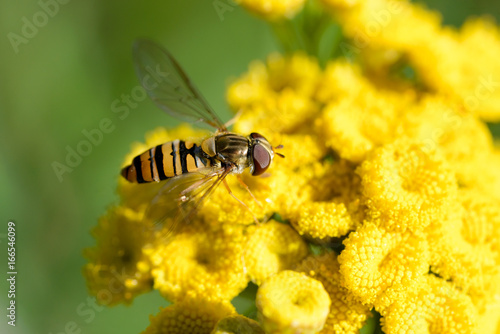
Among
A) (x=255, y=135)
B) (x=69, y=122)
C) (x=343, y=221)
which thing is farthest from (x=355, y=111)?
(x=69, y=122)

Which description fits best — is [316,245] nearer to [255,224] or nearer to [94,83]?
[255,224]

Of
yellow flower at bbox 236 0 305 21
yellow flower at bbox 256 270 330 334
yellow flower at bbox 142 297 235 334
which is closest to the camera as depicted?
yellow flower at bbox 256 270 330 334

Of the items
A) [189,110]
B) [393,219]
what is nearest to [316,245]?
[393,219]

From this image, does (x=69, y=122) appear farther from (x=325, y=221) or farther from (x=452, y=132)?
(x=452, y=132)

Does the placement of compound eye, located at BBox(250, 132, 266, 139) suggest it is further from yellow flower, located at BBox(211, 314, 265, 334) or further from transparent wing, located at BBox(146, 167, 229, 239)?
yellow flower, located at BBox(211, 314, 265, 334)

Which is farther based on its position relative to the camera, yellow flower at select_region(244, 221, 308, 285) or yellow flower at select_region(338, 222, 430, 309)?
yellow flower at select_region(244, 221, 308, 285)

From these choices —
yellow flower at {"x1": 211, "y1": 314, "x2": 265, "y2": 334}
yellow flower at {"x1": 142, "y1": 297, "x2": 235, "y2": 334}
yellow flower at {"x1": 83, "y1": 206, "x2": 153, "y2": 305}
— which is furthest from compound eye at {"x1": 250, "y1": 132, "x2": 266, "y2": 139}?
yellow flower at {"x1": 211, "y1": 314, "x2": 265, "y2": 334}
